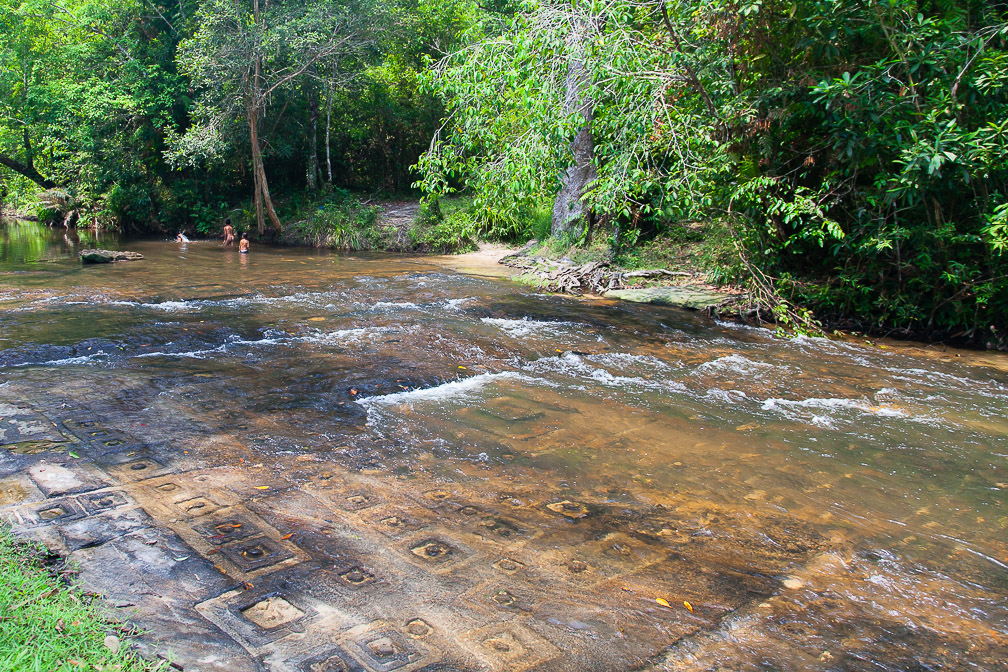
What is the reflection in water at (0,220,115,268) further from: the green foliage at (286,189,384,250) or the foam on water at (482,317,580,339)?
the foam on water at (482,317,580,339)

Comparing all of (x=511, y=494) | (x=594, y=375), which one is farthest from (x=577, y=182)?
(x=511, y=494)

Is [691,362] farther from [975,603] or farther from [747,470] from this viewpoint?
[975,603]

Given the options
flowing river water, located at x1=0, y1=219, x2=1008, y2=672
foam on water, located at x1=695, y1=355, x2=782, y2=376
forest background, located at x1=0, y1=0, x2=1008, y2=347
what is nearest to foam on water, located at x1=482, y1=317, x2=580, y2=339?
flowing river water, located at x1=0, y1=219, x2=1008, y2=672

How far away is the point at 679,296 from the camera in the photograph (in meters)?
11.1

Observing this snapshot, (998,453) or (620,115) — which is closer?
(998,453)

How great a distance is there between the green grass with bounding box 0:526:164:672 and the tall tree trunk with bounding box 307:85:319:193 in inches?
798

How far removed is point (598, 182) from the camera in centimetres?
930

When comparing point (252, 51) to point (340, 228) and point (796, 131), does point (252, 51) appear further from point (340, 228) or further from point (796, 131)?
point (796, 131)

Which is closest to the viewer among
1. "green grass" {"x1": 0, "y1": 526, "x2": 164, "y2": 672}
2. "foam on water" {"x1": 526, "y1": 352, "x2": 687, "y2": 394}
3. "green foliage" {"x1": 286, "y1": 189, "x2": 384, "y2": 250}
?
"green grass" {"x1": 0, "y1": 526, "x2": 164, "y2": 672}

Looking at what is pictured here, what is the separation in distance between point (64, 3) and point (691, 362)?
2383 cm

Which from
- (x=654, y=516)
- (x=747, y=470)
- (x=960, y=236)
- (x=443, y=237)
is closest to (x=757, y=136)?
(x=960, y=236)

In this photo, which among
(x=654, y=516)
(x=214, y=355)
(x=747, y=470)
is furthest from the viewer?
(x=214, y=355)

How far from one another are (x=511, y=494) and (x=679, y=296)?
7.60 meters

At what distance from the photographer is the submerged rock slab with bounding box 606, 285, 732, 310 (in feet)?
34.7
